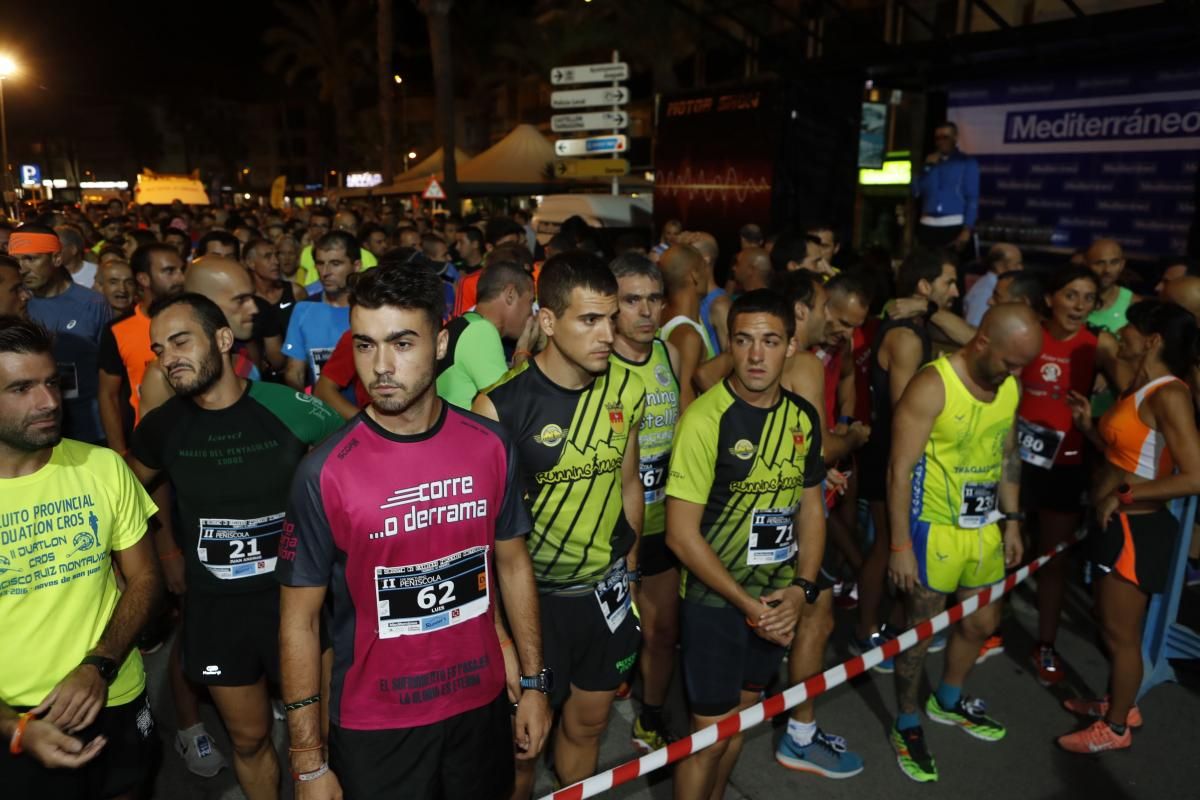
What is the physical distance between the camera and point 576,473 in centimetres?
318

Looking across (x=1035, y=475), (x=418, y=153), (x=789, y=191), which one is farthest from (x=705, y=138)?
(x=418, y=153)

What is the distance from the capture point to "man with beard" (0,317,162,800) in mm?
2459

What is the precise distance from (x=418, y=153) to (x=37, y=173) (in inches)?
1651

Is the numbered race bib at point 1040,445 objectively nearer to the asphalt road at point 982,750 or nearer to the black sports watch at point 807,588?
the asphalt road at point 982,750

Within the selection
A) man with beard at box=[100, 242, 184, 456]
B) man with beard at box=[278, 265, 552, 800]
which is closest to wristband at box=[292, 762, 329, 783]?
man with beard at box=[278, 265, 552, 800]

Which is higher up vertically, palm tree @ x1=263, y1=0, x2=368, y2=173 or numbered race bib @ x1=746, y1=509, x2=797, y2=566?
palm tree @ x1=263, y1=0, x2=368, y2=173

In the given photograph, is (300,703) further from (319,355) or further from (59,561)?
(319,355)

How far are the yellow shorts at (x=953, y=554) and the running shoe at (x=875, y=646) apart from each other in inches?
42.2

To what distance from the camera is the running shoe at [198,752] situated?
154 inches

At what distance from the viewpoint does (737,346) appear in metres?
3.33

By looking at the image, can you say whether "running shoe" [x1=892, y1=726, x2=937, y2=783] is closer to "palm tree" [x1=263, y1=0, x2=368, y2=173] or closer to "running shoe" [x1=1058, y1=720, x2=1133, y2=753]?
"running shoe" [x1=1058, y1=720, x2=1133, y2=753]

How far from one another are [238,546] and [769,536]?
82.4 inches

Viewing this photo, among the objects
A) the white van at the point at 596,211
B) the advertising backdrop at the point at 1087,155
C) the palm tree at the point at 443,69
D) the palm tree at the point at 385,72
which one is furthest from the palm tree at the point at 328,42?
the advertising backdrop at the point at 1087,155

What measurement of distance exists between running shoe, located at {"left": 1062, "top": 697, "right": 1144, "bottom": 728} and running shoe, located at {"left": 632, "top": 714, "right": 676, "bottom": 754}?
2194mm
